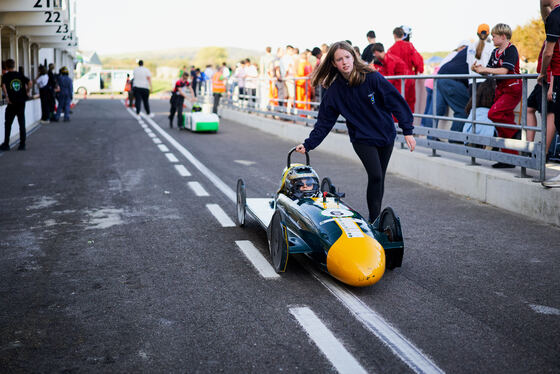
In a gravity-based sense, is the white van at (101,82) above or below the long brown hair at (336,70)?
above

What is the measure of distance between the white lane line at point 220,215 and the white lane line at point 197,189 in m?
0.93

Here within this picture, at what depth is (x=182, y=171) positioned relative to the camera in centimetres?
1218

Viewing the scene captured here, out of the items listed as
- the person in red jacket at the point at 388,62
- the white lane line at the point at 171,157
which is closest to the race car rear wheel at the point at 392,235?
the person in red jacket at the point at 388,62

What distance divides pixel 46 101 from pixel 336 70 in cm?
2147

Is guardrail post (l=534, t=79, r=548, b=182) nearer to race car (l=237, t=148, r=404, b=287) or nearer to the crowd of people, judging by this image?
race car (l=237, t=148, r=404, b=287)

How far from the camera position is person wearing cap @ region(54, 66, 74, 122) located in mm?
26078

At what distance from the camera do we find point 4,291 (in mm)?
5152

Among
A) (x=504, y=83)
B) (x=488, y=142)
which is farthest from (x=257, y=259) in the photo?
(x=504, y=83)

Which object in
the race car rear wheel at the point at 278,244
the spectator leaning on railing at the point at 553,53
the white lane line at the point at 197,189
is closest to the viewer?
the race car rear wheel at the point at 278,244

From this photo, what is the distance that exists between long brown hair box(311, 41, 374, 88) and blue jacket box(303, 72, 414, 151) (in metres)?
0.07

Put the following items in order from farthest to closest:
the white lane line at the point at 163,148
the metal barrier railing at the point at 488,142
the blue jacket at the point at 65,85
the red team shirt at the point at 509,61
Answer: the blue jacket at the point at 65,85 → the white lane line at the point at 163,148 → the red team shirt at the point at 509,61 → the metal barrier railing at the point at 488,142

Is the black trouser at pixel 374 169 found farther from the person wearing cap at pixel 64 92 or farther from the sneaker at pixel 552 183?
the person wearing cap at pixel 64 92

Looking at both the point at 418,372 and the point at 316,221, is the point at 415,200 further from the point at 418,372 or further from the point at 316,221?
the point at 418,372

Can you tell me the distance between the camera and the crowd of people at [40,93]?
51.1ft
